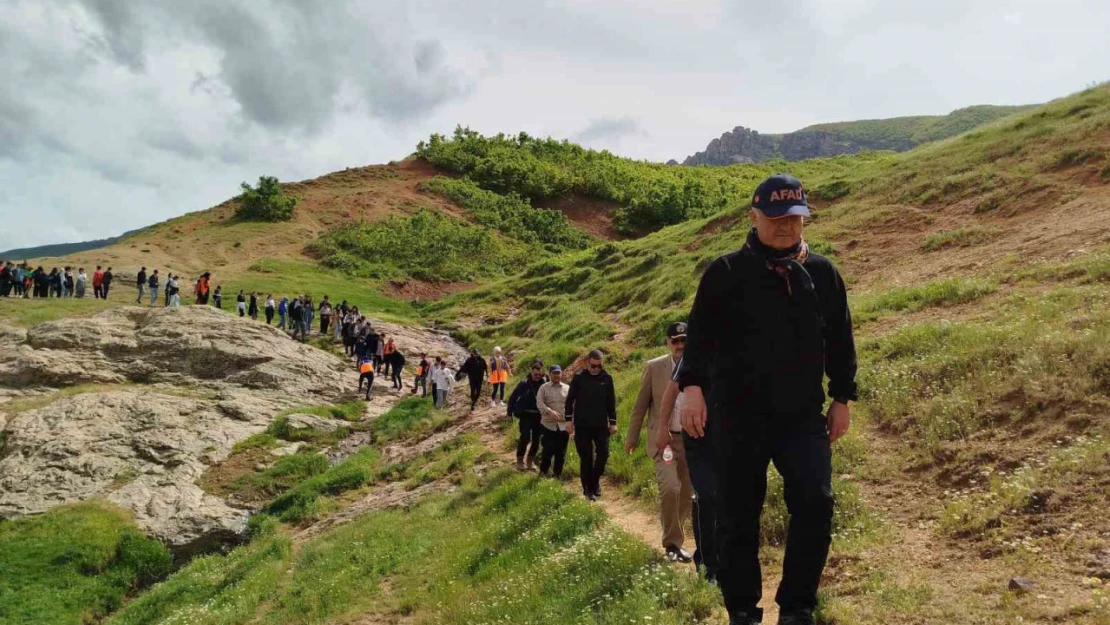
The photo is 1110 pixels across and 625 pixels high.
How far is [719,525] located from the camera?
366 centimetres

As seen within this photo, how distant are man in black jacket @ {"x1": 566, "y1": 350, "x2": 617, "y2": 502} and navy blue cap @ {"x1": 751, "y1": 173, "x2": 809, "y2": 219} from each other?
573 centimetres

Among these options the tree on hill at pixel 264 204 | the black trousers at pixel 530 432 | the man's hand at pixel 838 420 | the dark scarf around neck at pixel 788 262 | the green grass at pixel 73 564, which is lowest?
the green grass at pixel 73 564

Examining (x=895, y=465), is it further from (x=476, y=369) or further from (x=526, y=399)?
(x=476, y=369)

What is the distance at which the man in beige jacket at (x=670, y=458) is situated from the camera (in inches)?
243

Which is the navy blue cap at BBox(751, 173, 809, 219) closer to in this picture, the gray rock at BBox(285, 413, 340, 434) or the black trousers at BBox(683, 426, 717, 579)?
the black trousers at BBox(683, 426, 717, 579)

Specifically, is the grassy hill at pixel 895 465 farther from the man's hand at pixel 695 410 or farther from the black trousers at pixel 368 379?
the black trousers at pixel 368 379

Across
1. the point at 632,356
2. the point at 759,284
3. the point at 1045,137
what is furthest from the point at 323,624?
the point at 1045,137

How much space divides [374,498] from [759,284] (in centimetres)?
1248

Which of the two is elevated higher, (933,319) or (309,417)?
(933,319)

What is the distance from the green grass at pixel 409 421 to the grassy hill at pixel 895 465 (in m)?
0.19

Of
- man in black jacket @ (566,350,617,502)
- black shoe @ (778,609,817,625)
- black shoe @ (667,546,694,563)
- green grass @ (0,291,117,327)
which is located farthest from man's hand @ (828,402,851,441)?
green grass @ (0,291,117,327)

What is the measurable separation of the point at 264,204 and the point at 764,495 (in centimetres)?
5370

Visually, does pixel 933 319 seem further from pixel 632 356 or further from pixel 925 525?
pixel 632 356

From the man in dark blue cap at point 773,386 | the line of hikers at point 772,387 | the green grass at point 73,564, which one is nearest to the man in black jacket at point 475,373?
the green grass at point 73,564
